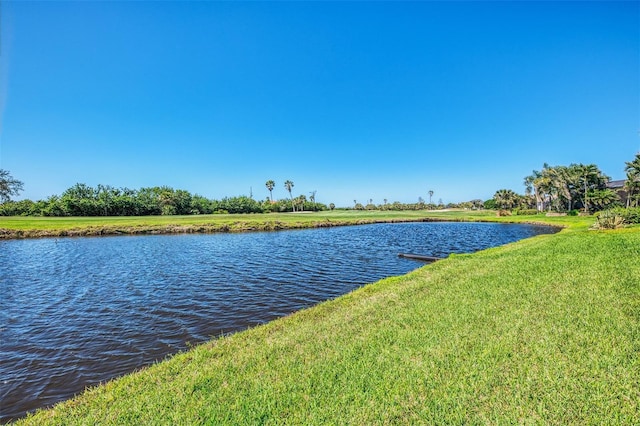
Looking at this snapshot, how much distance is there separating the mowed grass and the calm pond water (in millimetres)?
2518

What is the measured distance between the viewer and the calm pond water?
7102 mm

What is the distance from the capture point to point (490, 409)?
367cm

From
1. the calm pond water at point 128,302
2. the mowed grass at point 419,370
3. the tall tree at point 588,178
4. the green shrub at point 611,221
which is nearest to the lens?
the mowed grass at point 419,370

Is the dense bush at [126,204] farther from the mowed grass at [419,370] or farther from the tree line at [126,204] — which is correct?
the mowed grass at [419,370]

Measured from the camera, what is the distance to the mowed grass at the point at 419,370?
3.74 m

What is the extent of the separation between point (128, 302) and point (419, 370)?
12068 mm

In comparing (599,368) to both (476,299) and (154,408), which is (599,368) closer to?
(476,299)

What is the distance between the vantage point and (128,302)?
11.9m

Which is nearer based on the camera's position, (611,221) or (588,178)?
(611,221)

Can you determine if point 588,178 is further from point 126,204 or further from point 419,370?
point 126,204

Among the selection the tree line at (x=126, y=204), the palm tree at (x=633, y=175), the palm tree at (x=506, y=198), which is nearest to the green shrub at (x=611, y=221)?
the palm tree at (x=633, y=175)

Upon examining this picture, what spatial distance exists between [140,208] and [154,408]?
3594 inches

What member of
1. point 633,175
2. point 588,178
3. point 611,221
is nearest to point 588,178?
point 588,178

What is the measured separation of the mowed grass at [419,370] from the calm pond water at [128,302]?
8.26 feet
